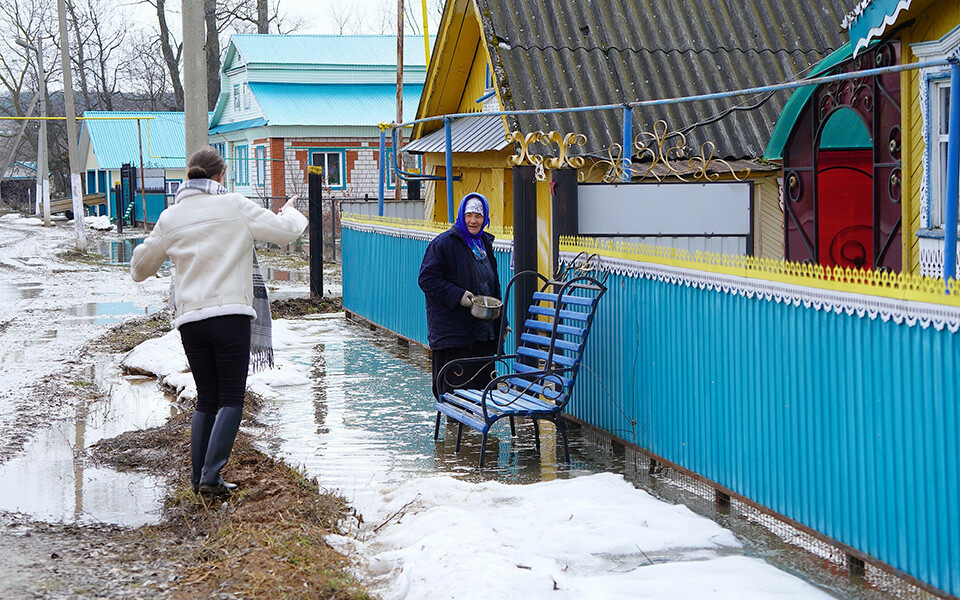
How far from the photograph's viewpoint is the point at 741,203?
26.0 feet

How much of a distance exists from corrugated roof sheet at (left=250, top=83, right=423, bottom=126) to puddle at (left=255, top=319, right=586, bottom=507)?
31.4 meters

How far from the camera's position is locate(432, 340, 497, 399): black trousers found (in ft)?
27.5

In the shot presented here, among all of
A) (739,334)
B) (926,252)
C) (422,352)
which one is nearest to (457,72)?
(422,352)

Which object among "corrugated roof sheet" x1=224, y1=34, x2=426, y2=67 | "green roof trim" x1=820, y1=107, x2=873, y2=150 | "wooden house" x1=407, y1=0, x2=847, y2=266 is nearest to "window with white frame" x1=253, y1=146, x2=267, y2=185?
"corrugated roof sheet" x1=224, y1=34, x2=426, y2=67

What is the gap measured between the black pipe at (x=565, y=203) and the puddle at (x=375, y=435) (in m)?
1.49

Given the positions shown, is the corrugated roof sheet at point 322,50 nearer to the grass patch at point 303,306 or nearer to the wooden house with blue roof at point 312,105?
the wooden house with blue roof at point 312,105

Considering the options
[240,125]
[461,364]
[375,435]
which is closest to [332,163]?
[240,125]

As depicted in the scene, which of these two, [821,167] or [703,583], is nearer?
[703,583]

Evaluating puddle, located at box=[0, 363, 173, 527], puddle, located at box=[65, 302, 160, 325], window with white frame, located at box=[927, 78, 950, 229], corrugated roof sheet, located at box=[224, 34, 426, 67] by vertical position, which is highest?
corrugated roof sheet, located at box=[224, 34, 426, 67]

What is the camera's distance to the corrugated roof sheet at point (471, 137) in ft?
47.9

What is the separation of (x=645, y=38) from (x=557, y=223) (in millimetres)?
7828

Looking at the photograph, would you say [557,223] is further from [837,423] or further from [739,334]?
[837,423]

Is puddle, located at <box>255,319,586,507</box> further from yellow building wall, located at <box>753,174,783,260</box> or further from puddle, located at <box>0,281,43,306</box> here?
puddle, located at <box>0,281,43,306</box>

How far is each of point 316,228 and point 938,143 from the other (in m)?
10.6
